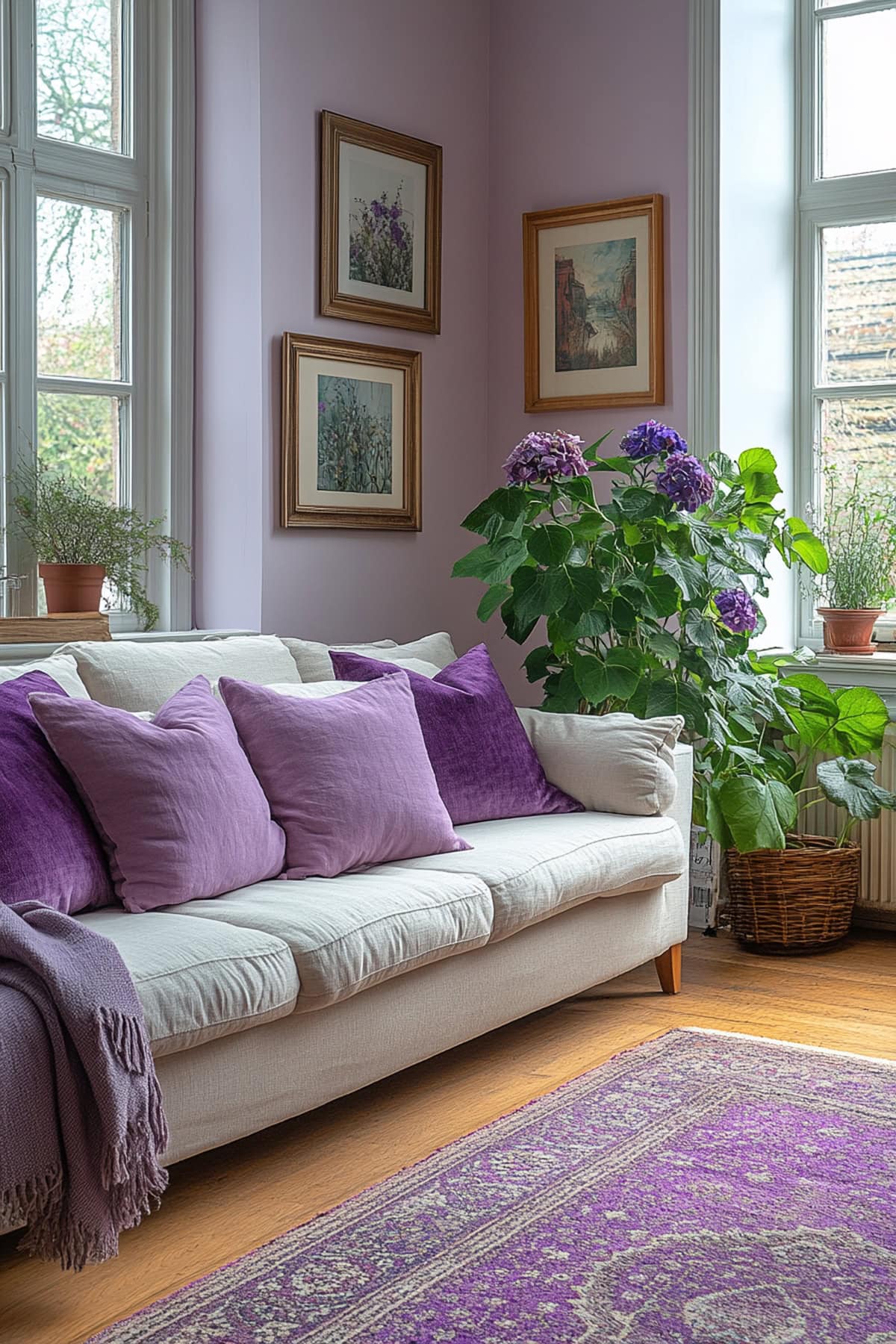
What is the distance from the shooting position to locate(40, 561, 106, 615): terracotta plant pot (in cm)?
373

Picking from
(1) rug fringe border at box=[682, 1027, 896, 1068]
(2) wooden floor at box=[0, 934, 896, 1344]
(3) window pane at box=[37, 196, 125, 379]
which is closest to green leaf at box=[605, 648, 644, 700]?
(2) wooden floor at box=[0, 934, 896, 1344]

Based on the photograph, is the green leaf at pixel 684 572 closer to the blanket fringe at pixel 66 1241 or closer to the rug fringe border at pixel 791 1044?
the rug fringe border at pixel 791 1044

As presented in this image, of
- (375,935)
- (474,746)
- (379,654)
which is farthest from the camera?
(379,654)

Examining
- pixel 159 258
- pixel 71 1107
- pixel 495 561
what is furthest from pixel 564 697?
pixel 71 1107

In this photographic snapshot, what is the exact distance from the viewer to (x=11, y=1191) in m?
1.95

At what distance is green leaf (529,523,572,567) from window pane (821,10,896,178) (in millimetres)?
1771

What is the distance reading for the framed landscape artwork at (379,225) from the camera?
Result: 4.28 metres

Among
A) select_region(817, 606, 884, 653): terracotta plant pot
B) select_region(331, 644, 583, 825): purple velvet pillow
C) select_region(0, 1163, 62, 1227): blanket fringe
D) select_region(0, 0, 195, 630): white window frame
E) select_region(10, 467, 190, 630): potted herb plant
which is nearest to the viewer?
select_region(0, 1163, 62, 1227): blanket fringe

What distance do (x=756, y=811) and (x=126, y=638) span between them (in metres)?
1.69

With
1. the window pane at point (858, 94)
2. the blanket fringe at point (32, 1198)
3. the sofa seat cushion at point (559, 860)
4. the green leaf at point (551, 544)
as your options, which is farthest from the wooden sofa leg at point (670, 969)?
the window pane at point (858, 94)

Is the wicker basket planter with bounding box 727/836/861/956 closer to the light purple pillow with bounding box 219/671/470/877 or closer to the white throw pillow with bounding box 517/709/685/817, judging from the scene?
the white throw pillow with bounding box 517/709/685/817

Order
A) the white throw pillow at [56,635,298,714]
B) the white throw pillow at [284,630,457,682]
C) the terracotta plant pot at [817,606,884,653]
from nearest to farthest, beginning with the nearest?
the white throw pillow at [56,635,298,714]
the white throw pillow at [284,630,457,682]
the terracotta plant pot at [817,606,884,653]

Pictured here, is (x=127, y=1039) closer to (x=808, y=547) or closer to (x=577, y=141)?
(x=808, y=547)

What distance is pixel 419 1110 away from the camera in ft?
9.46
